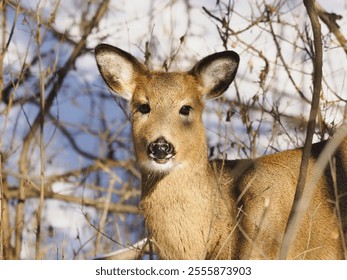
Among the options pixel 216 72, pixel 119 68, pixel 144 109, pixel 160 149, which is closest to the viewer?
pixel 160 149

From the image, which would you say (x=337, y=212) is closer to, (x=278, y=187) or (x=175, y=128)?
(x=278, y=187)

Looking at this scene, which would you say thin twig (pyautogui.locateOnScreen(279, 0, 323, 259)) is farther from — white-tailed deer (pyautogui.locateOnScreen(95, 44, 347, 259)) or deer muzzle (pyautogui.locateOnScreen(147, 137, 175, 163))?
deer muzzle (pyautogui.locateOnScreen(147, 137, 175, 163))

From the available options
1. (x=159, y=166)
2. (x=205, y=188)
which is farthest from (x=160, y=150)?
(x=205, y=188)

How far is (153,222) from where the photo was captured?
5812 mm

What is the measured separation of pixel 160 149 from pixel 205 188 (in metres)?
0.47

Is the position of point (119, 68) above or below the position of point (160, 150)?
above

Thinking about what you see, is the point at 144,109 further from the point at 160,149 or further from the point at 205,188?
the point at 205,188

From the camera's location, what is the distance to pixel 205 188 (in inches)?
231

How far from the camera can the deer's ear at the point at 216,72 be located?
6132mm

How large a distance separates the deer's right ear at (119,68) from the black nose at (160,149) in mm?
785

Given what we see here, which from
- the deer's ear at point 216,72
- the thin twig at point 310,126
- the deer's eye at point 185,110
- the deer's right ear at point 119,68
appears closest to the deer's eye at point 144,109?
the deer's eye at point 185,110

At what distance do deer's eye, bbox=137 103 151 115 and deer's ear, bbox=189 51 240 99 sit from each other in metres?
0.44

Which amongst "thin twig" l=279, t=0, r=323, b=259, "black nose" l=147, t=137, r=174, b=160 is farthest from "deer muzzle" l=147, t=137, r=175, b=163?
"thin twig" l=279, t=0, r=323, b=259

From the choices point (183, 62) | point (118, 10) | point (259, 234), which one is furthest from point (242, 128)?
point (259, 234)
